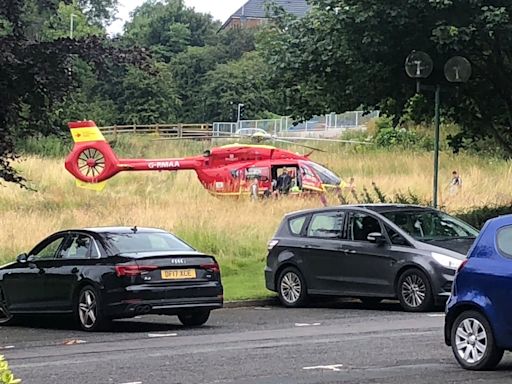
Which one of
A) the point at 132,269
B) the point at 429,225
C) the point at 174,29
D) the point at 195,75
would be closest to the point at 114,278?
the point at 132,269

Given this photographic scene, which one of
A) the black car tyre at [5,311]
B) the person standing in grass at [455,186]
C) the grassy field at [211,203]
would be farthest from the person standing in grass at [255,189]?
the black car tyre at [5,311]

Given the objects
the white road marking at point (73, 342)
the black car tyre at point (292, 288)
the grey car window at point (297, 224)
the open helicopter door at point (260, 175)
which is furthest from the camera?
the open helicopter door at point (260, 175)

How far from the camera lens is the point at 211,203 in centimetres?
3403

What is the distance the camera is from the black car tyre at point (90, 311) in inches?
595

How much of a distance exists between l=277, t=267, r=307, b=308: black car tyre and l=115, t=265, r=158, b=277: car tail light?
14.4 feet

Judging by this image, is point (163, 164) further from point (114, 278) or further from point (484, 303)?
point (484, 303)

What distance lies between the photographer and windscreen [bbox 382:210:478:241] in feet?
58.5

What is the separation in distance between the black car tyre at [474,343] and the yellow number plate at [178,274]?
5321 millimetres

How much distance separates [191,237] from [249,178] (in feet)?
60.5

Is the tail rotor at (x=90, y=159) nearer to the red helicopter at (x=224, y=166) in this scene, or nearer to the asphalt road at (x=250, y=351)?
the red helicopter at (x=224, y=166)

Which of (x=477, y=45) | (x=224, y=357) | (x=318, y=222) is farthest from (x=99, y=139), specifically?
(x=224, y=357)

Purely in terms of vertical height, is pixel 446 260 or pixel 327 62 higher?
pixel 327 62

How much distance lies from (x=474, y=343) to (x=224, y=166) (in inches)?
1351

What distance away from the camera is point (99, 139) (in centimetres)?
5162
